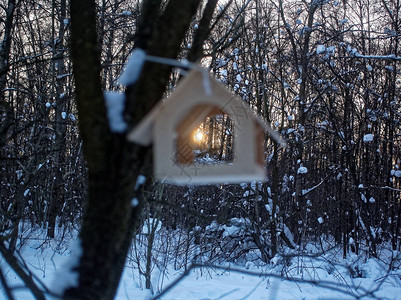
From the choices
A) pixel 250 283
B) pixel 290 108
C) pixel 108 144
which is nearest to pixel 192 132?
pixel 108 144

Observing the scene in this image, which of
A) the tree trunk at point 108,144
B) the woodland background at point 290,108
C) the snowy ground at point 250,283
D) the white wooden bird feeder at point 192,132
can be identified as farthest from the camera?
the woodland background at point 290,108

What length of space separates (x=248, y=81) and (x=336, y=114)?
247 centimetres

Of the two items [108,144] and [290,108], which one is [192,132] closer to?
[108,144]

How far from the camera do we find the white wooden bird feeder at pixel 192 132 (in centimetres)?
133

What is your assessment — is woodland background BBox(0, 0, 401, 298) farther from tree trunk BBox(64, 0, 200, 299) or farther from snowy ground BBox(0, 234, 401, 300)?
tree trunk BBox(64, 0, 200, 299)

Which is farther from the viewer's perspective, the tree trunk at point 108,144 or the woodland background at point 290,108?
the woodland background at point 290,108

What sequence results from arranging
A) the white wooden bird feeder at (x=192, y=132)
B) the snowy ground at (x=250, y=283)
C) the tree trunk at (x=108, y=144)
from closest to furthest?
the tree trunk at (x=108, y=144) → the white wooden bird feeder at (x=192, y=132) → the snowy ground at (x=250, y=283)

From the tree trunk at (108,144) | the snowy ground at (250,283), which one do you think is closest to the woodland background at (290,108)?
the snowy ground at (250,283)

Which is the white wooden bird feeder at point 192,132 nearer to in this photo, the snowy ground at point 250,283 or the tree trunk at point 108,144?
the tree trunk at point 108,144


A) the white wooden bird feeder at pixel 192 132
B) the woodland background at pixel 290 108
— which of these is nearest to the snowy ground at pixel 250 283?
the woodland background at pixel 290 108

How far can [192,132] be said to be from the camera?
1855 millimetres

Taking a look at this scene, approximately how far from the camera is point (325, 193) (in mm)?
11453

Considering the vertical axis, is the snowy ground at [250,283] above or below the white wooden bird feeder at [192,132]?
below

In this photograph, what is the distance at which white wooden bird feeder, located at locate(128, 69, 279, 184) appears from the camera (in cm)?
133
